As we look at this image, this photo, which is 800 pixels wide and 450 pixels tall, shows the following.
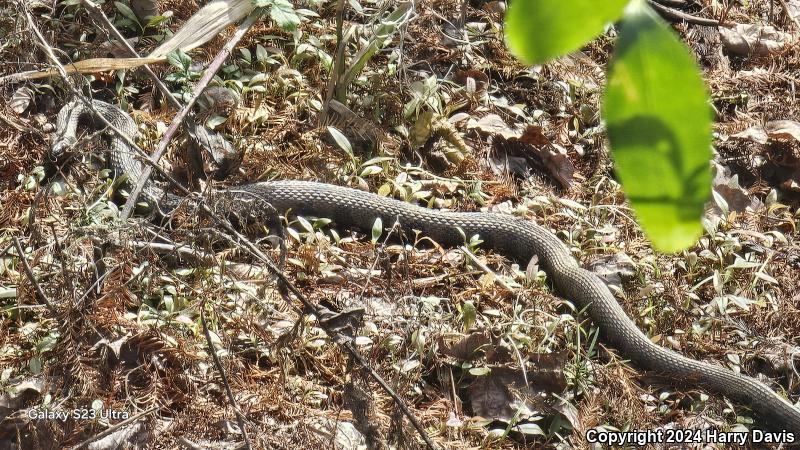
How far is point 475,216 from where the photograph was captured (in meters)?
5.60

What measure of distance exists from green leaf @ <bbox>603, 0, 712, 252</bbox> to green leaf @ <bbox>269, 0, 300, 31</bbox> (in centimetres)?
424

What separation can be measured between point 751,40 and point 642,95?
25.4ft

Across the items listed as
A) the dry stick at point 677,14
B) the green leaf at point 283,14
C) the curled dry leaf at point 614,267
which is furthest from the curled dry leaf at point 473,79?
the dry stick at point 677,14

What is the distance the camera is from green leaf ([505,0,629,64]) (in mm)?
408

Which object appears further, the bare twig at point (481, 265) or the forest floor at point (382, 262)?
the bare twig at point (481, 265)

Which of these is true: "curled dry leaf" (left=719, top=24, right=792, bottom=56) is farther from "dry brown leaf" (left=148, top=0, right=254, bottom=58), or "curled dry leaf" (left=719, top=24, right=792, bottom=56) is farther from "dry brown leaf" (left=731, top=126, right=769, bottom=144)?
"dry brown leaf" (left=148, top=0, right=254, bottom=58)

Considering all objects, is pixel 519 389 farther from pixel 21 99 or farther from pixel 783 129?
pixel 21 99

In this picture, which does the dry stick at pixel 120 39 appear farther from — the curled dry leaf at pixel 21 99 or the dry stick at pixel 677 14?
the dry stick at pixel 677 14

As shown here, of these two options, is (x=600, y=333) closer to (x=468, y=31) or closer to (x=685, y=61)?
(x=468, y=31)

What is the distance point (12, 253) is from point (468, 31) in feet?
13.5

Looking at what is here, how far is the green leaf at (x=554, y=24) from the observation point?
41 centimetres

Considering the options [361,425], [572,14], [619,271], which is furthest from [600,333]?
[572,14]

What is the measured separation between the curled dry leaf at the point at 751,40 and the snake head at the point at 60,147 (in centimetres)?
574

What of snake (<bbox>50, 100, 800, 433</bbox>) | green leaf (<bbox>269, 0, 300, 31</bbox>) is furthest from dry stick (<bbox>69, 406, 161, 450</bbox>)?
green leaf (<bbox>269, 0, 300, 31</bbox>)
